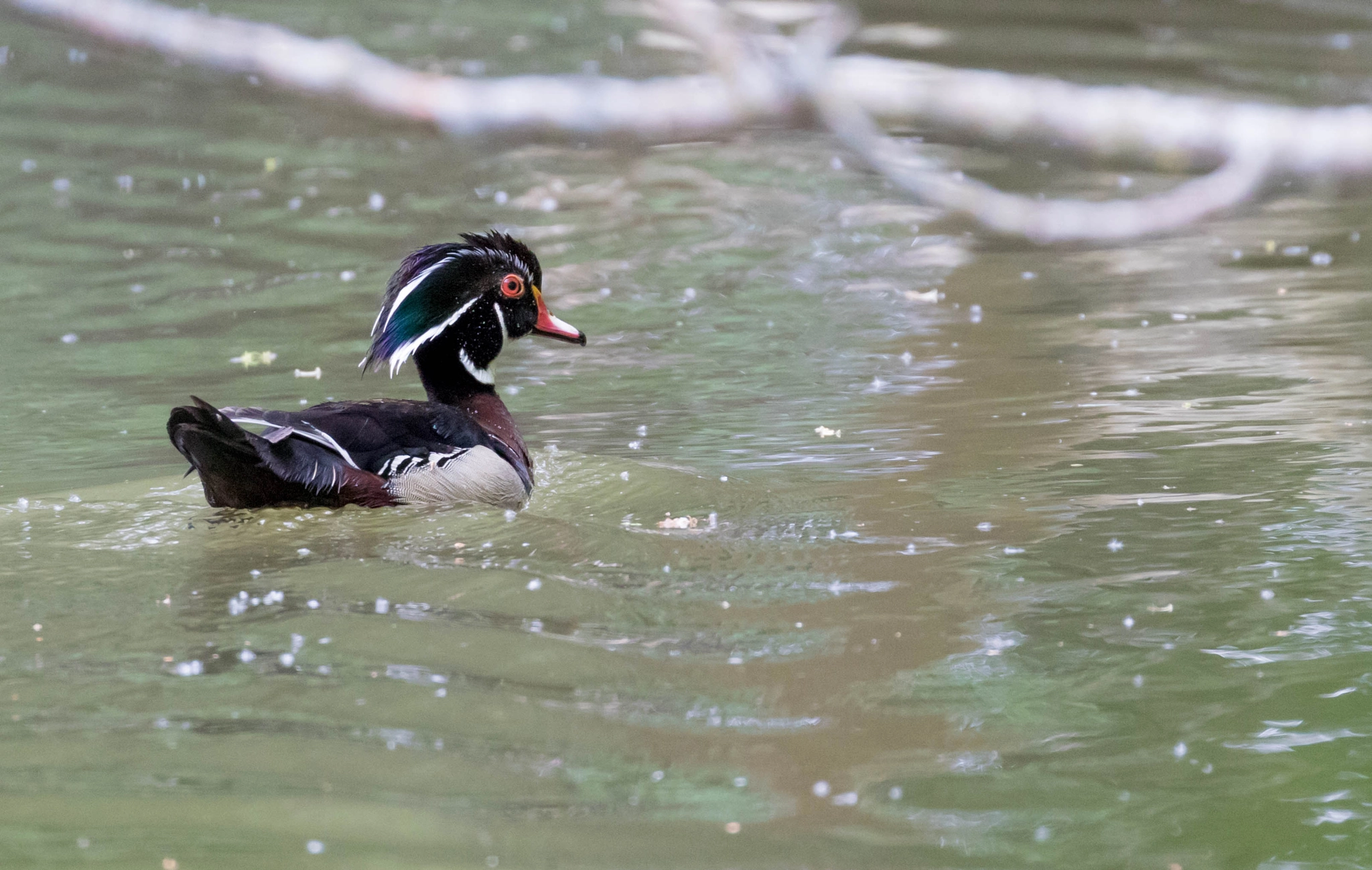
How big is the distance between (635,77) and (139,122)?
15.4 ft

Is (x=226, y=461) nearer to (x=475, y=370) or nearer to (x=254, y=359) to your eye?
(x=475, y=370)

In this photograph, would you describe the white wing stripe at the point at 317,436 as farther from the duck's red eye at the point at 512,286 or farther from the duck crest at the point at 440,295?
the duck's red eye at the point at 512,286

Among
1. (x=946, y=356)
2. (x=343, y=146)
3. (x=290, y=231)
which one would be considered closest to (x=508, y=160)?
(x=343, y=146)

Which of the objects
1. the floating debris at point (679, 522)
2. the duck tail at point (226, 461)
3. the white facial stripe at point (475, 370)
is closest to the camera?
the duck tail at point (226, 461)

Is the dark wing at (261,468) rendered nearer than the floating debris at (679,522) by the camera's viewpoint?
Yes

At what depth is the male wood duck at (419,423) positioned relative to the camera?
19.4 feet

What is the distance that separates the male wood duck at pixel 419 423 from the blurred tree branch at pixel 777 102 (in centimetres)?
81

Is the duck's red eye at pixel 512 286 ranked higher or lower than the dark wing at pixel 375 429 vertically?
higher

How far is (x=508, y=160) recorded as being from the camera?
13906 mm

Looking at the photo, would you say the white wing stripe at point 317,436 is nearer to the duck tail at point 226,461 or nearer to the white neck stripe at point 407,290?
the duck tail at point 226,461

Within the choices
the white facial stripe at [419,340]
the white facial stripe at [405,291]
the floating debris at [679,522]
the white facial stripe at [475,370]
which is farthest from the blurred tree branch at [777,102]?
the floating debris at [679,522]

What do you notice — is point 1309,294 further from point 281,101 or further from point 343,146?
point 281,101

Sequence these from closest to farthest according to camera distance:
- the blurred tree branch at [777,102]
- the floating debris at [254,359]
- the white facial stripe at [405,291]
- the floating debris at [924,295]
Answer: the blurred tree branch at [777,102]
the white facial stripe at [405,291]
the floating debris at [254,359]
the floating debris at [924,295]

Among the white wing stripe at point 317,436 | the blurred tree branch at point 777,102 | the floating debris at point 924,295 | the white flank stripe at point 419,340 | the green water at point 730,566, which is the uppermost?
the blurred tree branch at point 777,102
